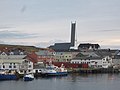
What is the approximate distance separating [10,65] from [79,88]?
1511cm

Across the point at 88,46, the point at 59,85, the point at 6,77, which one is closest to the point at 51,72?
the point at 6,77

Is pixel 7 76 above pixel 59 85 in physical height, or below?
above

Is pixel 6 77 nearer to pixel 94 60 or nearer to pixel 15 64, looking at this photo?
pixel 15 64

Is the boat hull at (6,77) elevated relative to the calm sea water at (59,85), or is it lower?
elevated

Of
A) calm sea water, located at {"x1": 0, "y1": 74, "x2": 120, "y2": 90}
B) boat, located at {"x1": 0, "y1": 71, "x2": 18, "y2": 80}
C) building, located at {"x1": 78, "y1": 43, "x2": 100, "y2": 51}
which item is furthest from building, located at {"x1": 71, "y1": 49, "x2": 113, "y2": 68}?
calm sea water, located at {"x1": 0, "y1": 74, "x2": 120, "y2": 90}

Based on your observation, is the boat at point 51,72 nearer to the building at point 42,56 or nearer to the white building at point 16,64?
the white building at point 16,64

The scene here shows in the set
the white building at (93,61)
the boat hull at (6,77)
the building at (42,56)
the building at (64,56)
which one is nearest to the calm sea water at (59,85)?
the boat hull at (6,77)

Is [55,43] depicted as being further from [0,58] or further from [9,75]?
[9,75]

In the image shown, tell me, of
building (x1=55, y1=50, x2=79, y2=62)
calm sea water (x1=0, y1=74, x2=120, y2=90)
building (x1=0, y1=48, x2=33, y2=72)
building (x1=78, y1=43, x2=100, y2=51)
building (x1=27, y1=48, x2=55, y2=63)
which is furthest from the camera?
building (x1=78, y1=43, x2=100, y2=51)

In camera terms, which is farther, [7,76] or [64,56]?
[64,56]

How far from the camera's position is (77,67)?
4859 cm

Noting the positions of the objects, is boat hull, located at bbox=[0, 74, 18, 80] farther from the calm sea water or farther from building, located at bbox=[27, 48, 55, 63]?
building, located at bbox=[27, 48, 55, 63]

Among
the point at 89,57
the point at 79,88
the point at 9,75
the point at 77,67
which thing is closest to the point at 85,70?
the point at 77,67

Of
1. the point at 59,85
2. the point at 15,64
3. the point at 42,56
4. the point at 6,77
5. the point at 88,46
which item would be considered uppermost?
the point at 88,46
